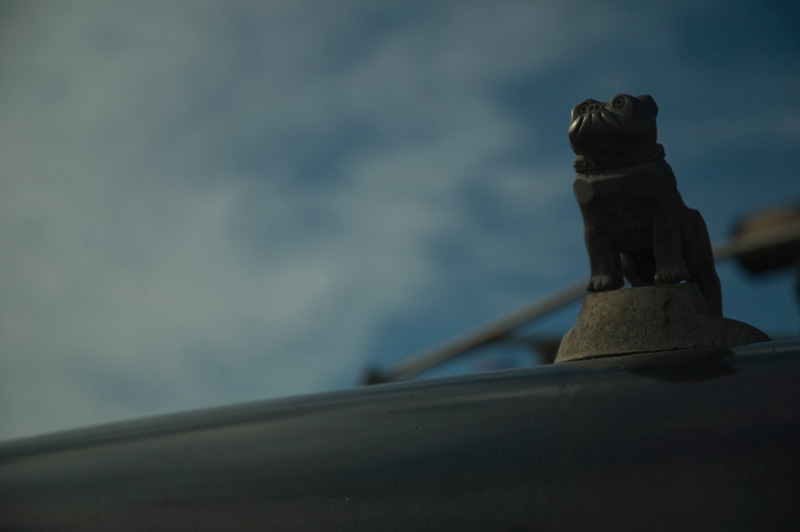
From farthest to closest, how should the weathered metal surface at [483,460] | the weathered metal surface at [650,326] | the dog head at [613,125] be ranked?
the dog head at [613,125] → the weathered metal surface at [650,326] → the weathered metal surface at [483,460]

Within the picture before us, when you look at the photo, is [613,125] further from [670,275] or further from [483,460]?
[483,460]

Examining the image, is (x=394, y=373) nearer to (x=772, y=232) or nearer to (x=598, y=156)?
(x=772, y=232)

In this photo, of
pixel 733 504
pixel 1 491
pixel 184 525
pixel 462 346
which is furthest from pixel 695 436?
pixel 462 346

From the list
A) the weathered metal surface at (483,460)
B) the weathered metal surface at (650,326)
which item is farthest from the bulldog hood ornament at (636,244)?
the weathered metal surface at (483,460)

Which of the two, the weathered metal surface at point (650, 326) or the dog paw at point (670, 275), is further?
the dog paw at point (670, 275)

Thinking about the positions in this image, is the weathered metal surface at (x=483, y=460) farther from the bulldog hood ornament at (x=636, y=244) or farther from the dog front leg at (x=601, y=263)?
the dog front leg at (x=601, y=263)

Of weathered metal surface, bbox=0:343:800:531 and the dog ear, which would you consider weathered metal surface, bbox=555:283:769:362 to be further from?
the dog ear

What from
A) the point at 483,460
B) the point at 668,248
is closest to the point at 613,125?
the point at 668,248
